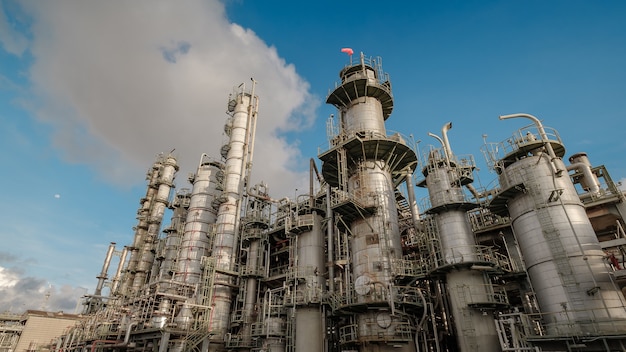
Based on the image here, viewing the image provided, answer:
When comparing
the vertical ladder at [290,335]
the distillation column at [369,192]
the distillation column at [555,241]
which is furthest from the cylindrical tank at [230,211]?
the distillation column at [555,241]

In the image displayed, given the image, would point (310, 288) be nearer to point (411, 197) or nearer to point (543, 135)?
point (411, 197)

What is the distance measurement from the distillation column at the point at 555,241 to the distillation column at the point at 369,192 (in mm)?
7211

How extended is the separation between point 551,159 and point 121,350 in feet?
116

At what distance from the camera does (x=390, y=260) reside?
71.9 ft

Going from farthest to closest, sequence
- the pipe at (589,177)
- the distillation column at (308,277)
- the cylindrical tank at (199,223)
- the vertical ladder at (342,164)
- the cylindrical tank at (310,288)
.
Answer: the cylindrical tank at (199,223)
the vertical ladder at (342,164)
the distillation column at (308,277)
the cylindrical tank at (310,288)
the pipe at (589,177)

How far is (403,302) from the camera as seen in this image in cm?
1981

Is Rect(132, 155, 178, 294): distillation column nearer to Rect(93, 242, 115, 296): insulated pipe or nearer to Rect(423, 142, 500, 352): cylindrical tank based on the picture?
Answer: Rect(93, 242, 115, 296): insulated pipe

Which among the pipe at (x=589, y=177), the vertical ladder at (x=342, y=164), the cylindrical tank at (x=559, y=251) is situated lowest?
the cylindrical tank at (x=559, y=251)

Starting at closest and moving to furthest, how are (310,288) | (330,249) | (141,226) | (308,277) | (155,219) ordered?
1. (310,288)
2. (308,277)
3. (330,249)
4. (155,219)
5. (141,226)

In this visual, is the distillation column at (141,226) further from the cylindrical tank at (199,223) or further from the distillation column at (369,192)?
the distillation column at (369,192)

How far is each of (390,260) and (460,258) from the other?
4287 mm

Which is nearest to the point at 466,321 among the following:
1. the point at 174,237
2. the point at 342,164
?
the point at 342,164

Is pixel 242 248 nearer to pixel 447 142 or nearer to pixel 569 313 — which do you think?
pixel 447 142

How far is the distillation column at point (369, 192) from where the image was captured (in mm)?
20234
